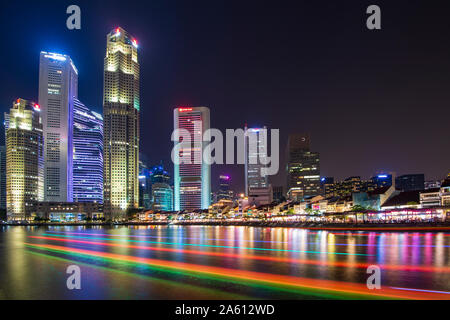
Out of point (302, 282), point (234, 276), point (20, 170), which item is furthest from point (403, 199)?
point (20, 170)

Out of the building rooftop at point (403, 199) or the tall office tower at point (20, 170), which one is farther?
the tall office tower at point (20, 170)

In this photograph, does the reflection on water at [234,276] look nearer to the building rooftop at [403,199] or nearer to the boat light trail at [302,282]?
the boat light trail at [302,282]

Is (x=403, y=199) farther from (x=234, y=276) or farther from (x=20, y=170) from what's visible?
(x=20, y=170)

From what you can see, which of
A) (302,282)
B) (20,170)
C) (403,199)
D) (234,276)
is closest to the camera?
(302,282)

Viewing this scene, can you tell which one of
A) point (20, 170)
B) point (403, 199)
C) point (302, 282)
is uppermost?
point (20, 170)

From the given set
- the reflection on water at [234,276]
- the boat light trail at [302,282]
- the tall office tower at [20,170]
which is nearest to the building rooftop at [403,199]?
the reflection on water at [234,276]

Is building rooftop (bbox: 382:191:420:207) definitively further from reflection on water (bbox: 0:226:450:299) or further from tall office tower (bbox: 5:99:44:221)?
tall office tower (bbox: 5:99:44:221)

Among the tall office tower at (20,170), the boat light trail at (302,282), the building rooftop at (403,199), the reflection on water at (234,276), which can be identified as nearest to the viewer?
the boat light trail at (302,282)

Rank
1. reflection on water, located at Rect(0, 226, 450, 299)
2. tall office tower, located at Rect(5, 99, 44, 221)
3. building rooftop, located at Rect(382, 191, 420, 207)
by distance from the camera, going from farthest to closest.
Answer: tall office tower, located at Rect(5, 99, 44, 221) < building rooftop, located at Rect(382, 191, 420, 207) < reflection on water, located at Rect(0, 226, 450, 299)

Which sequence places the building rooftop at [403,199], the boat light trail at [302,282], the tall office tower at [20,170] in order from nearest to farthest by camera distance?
the boat light trail at [302,282] < the building rooftop at [403,199] < the tall office tower at [20,170]

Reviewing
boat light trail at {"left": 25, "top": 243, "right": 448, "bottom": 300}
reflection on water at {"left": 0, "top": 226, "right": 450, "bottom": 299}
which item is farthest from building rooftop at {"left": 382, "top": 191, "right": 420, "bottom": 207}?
boat light trail at {"left": 25, "top": 243, "right": 448, "bottom": 300}

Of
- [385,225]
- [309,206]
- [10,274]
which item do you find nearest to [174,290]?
[10,274]

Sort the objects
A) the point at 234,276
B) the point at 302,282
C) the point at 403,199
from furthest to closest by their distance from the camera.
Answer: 1. the point at 403,199
2. the point at 234,276
3. the point at 302,282
